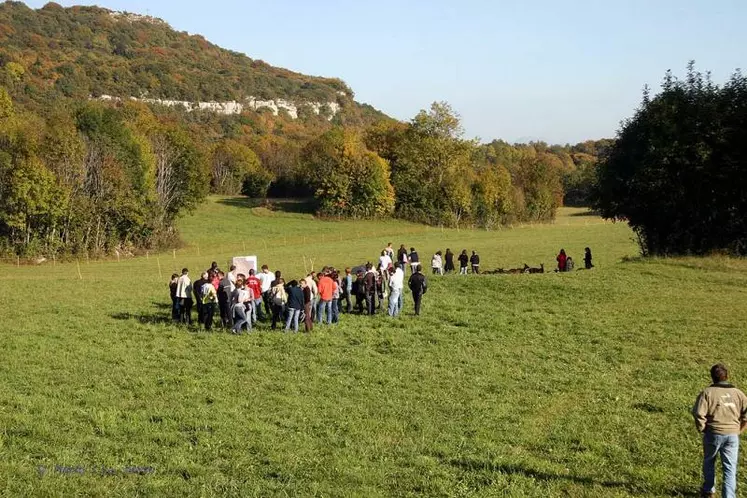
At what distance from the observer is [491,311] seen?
2553cm

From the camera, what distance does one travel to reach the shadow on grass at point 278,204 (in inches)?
3669

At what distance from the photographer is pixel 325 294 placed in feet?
74.8

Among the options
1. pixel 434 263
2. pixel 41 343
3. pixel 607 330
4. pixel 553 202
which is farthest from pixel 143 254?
→ pixel 553 202

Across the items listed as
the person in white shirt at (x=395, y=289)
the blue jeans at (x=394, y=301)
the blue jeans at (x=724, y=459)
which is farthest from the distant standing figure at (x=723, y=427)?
the blue jeans at (x=394, y=301)

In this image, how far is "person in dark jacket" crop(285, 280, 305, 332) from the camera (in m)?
21.7

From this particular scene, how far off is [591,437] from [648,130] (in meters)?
27.7

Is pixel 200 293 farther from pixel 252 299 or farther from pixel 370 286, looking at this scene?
pixel 370 286

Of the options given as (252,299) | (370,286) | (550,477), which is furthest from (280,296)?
(550,477)

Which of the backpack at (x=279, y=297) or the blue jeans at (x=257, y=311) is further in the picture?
the blue jeans at (x=257, y=311)

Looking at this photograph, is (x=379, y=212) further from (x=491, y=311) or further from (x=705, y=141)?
(x=491, y=311)

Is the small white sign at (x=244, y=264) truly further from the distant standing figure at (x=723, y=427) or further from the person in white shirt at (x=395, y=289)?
the distant standing figure at (x=723, y=427)

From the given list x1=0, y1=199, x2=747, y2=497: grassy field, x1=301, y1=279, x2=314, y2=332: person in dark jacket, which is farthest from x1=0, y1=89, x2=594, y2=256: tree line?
x1=301, y1=279, x2=314, y2=332: person in dark jacket

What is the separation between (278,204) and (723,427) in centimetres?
9031

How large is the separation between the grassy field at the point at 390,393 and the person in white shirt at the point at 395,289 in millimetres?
483
